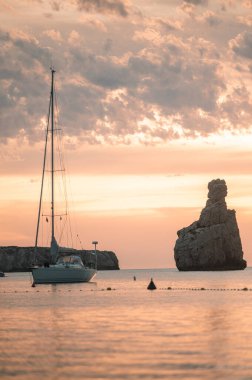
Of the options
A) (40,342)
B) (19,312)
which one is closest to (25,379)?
(40,342)

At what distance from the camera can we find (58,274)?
118000 mm

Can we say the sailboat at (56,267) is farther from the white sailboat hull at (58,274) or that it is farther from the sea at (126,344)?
the sea at (126,344)

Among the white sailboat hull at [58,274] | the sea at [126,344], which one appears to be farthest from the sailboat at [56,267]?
the sea at [126,344]

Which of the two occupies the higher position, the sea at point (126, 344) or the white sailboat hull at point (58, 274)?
the white sailboat hull at point (58, 274)

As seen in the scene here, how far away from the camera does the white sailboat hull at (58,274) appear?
118 meters

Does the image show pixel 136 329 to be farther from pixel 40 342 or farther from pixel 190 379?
pixel 190 379

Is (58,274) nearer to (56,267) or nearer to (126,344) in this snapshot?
(56,267)

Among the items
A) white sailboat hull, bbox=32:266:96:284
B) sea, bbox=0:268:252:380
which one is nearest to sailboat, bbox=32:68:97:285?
white sailboat hull, bbox=32:266:96:284

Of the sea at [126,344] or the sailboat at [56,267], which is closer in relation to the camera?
the sea at [126,344]

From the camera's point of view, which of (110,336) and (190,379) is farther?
(110,336)

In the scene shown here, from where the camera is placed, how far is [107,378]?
102 ft

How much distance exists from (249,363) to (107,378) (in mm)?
7234

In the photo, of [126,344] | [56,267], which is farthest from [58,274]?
[126,344]

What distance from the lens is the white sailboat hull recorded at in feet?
385
